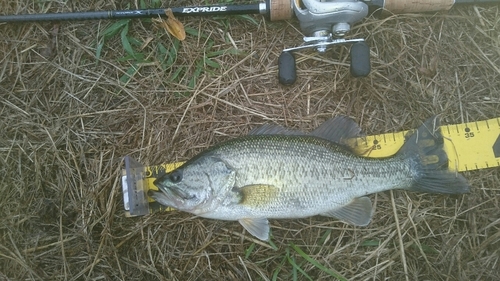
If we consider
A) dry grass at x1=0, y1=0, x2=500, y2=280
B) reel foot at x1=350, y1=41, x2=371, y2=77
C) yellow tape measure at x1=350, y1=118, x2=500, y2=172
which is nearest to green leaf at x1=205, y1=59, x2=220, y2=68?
dry grass at x1=0, y1=0, x2=500, y2=280

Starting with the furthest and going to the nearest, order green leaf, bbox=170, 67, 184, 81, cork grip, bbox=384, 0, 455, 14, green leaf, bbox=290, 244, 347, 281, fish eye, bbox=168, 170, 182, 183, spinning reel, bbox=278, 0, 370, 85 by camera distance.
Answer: green leaf, bbox=170, 67, 184, 81 → cork grip, bbox=384, 0, 455, 14 → green leaf, bbox=290, 244, 347, 281 → spinning reel, bbox=278, 0, 370, 85 → fish eye, bbox=168, 170, 182, 183

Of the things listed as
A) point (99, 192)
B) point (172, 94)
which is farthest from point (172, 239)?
point (172, 94)

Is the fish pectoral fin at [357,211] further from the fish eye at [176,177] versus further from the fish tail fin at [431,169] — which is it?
the fish eye at [176,177]

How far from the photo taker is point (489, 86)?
3.52 m

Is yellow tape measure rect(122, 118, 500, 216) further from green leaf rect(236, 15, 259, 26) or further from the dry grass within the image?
green leaf rect(236, 15, 259, 26)

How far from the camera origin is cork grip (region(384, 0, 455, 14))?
11.2 ft

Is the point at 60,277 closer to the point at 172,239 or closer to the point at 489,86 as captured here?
the point at 172,239

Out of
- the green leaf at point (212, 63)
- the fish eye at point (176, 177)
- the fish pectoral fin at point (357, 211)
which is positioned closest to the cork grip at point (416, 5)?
the green leaf at point (212, 63)

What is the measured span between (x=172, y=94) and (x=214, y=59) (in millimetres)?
479

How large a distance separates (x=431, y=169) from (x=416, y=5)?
1.35m

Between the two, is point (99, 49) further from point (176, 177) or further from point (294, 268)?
point (294, 268)

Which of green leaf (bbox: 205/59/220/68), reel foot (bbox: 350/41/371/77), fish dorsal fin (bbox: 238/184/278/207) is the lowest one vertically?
fish dorsal fin (bbox: 238/184/278/207)

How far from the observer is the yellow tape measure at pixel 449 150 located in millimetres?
3338

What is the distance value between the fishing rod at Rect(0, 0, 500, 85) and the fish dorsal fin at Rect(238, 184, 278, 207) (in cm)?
94
